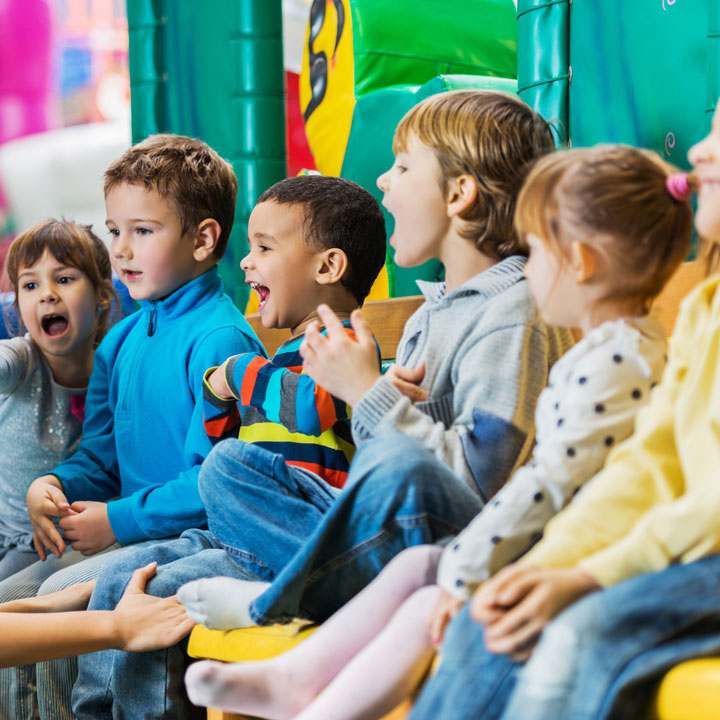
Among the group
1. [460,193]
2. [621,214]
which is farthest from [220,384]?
[621,214]

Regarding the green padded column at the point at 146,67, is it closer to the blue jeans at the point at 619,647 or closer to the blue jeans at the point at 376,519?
the blue jeans at the point at 376,519

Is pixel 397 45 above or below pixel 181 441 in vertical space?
above

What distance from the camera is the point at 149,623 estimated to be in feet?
3.90

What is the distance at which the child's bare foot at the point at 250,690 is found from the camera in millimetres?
871

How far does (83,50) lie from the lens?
3861 mm

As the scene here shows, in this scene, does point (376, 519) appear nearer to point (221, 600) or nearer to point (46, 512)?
point (221, 600)

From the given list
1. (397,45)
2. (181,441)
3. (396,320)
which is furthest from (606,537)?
(397,45)

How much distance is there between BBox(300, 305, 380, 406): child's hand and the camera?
1047 mm

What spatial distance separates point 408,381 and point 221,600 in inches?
11.9

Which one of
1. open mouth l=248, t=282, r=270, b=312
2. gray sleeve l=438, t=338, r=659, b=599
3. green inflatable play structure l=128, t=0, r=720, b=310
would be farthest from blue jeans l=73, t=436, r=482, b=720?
green inflatable play structure l=128, t=0, r=720, b=310

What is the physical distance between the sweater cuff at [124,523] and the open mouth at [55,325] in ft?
1.35

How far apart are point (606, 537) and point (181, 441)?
0.86m

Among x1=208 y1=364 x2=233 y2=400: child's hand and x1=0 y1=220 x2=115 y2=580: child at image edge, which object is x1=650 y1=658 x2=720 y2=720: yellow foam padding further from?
x1=0 y1=220 x2=115 y2=580: child at image edge

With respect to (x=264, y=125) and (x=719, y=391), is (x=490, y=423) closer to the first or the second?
(x=719, y=391)
